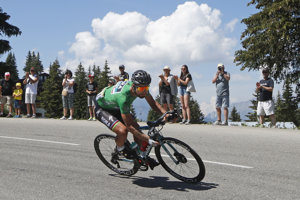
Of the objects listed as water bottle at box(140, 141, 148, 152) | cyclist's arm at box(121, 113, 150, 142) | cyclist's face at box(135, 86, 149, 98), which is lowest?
water bottle at box(140, 141, 148, 152)

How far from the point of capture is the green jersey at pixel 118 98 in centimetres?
450

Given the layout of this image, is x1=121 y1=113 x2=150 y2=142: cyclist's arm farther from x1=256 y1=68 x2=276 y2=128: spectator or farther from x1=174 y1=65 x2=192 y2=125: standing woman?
x1=256 y1=68 x2=276 y2=128: spectator

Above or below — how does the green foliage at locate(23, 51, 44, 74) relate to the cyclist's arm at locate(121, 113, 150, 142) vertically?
above

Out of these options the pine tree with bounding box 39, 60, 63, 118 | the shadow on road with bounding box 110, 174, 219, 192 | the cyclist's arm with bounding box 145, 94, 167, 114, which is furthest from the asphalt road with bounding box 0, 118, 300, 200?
the pine tree with bounding box 39, 60, 63, 118

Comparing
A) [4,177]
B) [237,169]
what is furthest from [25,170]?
[237,169]

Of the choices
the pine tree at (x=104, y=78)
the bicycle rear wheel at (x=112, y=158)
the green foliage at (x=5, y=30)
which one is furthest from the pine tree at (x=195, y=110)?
the bicycle rear wheel at (x=112, y=158)

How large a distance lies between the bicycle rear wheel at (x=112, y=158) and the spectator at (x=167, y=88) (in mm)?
7139

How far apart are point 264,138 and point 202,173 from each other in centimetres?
540

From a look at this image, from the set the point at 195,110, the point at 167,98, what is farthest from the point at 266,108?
the point at 195,110

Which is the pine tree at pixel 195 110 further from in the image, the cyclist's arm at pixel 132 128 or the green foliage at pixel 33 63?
the cyclist's arm at pixel 132 128

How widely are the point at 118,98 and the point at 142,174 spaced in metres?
1.44

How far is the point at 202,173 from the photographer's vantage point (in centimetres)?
455

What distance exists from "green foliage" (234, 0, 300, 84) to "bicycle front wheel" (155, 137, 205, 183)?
571 inches

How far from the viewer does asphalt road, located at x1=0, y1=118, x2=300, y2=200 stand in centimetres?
412
